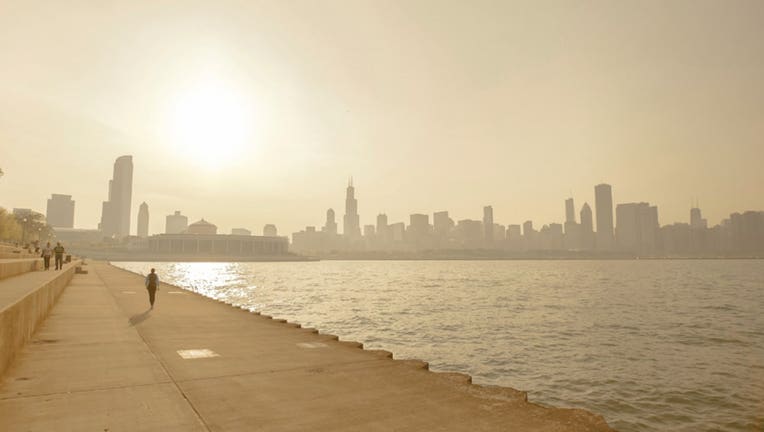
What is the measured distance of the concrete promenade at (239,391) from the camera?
7285mm

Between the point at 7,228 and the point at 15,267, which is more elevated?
the point at 7,228

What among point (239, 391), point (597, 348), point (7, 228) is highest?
point (7, 228)

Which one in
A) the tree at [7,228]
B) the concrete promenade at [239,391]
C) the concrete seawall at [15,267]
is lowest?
the concrete promenade at [239,391]

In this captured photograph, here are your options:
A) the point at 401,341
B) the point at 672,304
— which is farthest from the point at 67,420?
the point at 672,304

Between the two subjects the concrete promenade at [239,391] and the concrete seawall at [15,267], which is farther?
the concrete seawall at [15,267]

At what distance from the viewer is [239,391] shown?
9.02 meters

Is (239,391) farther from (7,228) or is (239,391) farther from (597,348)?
(7,228)

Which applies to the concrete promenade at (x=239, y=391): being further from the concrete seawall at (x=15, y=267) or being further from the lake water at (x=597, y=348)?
the concrete seawall at (x=15, y=267)

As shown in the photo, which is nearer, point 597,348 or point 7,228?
point 597,348

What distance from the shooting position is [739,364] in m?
23.5

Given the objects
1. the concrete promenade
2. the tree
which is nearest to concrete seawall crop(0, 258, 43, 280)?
the concrete promenade

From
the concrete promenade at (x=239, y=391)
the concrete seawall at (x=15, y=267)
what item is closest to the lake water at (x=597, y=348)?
the concrete promenade at (x=239, y=391)

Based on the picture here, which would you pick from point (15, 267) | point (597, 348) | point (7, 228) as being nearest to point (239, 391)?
point (597, 348)

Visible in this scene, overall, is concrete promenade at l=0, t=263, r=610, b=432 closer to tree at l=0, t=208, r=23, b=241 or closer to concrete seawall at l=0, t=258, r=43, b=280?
concrete seawall at l=0, t=258, r=43, b=280
